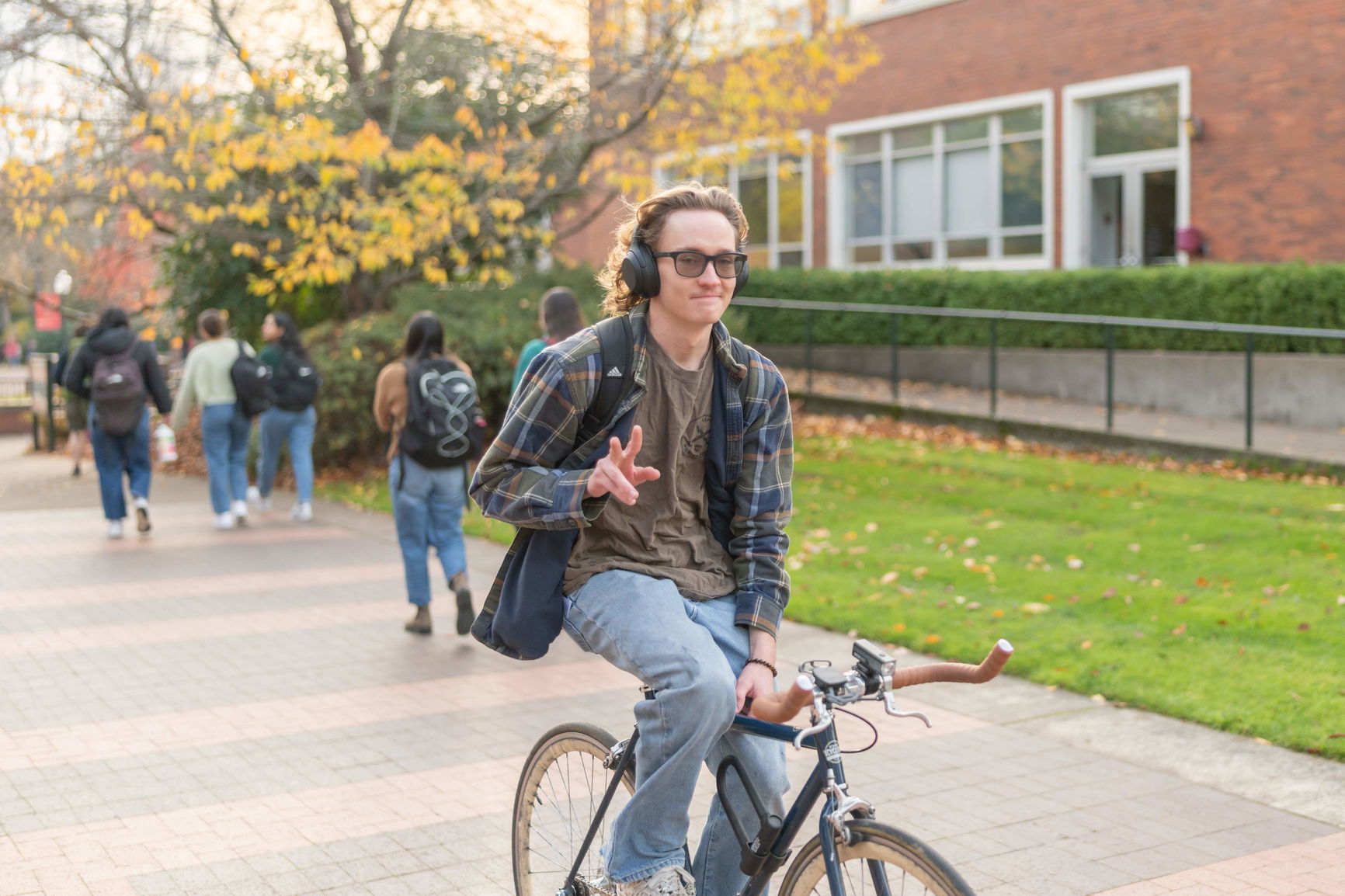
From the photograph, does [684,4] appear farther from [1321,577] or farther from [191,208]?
[1321,577]

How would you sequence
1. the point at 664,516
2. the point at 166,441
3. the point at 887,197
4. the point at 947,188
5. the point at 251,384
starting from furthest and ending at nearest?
1. the point at 887,197
2. the point at 947,188
3. the point at 166,441
4. the point at 251,384
5. the point at 664,516

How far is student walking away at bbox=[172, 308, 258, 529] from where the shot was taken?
480 inches

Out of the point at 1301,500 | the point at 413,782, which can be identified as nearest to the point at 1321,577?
the point at 1301,500

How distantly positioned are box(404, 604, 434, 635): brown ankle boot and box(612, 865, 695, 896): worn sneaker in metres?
5.03

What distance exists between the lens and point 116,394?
1138cm

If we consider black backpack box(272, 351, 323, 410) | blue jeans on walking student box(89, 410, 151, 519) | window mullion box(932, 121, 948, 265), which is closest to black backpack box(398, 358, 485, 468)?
blue jeans on walking student box(89, 410, 151, 519)

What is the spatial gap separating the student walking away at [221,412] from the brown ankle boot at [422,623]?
15.5 ft

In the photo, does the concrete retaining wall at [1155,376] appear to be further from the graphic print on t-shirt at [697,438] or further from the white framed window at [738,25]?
the graphic print on t-shirt at [697,438]

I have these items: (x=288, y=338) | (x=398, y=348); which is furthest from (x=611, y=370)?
(x=398, y=348)

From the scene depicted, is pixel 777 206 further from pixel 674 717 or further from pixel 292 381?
pixel 674 717

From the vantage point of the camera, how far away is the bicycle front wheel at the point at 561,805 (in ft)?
11.3

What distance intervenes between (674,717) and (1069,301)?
608 inches

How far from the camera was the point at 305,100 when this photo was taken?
14.6 metres

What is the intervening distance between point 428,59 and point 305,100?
189 centimetres
